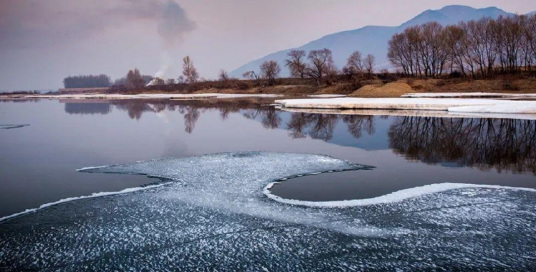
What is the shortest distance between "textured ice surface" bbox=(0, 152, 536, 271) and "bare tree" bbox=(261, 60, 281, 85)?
71008 millimetres

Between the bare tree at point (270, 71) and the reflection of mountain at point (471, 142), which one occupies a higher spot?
the bare tree at point (270, 71)

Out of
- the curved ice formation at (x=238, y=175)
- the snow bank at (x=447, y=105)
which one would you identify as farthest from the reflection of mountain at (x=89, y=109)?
the curved ice formation at (x=238, y=175)

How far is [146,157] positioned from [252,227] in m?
6.89

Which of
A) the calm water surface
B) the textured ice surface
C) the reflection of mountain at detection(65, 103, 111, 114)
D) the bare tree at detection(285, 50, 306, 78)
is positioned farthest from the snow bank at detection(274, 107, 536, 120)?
the bare tree at detection(285, 50, 306, 78)

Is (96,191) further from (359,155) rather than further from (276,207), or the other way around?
(359,155)

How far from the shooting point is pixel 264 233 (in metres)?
5.29

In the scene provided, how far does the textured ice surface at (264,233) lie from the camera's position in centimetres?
445

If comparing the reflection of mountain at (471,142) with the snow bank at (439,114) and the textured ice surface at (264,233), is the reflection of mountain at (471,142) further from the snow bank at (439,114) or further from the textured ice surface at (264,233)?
the textured ice surface at (264,233)

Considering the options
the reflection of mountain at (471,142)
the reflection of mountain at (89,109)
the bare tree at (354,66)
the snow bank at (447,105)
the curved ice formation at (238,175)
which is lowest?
the reflection of mountain at (471,142)

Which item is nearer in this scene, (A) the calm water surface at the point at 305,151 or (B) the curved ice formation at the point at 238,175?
(B) the curved ice formation at the point at 238,175

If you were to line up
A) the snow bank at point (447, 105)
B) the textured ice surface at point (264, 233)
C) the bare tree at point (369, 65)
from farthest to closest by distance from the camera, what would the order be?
the bare tree at point (369, 65) → the snow bank at point (447, 105) → the textured ice surface at point (264, 233)

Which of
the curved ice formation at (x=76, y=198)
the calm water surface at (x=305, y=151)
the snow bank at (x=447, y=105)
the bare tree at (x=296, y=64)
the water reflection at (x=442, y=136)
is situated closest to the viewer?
the curved ice formation at (x=76, y=198)

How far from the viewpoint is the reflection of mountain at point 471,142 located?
10.3 meters

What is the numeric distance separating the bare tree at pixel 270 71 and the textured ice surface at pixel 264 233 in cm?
7101
